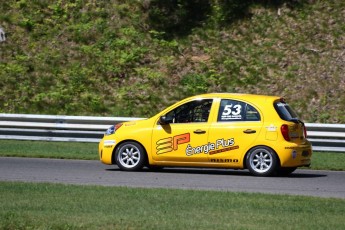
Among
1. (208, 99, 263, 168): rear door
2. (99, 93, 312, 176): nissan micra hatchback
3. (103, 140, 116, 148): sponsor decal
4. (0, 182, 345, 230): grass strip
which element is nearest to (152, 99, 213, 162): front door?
(99, 93, 312, 176): nissan micra hatchback

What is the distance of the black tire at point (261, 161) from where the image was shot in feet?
55.5

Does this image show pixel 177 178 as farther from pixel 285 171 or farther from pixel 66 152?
pixel 66 152

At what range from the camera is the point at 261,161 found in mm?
17047

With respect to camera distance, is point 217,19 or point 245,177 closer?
point 245,177

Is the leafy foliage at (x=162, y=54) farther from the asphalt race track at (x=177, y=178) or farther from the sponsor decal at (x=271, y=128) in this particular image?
the sponsor decal at (x=271, y=128)

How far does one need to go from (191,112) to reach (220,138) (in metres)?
0.75

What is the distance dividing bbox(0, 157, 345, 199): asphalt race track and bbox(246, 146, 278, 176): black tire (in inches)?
7.4

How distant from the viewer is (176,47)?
1152 inches

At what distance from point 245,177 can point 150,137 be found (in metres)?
1.89

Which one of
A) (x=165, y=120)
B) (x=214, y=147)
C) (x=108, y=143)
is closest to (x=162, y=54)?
(x=108, y=143)

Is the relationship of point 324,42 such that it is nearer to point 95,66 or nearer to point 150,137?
point 95,66

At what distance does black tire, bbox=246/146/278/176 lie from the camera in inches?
666

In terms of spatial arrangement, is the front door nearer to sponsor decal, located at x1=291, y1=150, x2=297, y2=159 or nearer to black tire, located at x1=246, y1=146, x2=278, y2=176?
black tire, located at x1=246, y1=146, x2=278, y2=176

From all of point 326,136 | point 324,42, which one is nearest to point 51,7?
point 324,42
